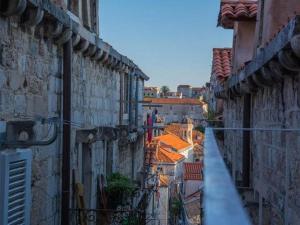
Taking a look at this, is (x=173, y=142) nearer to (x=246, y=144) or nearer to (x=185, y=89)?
(x=246, y=144)

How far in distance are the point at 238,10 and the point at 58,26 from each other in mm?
5567

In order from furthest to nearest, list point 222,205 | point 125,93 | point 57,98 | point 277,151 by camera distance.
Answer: point 125,93, point 57,98, point 277,151, point 222,205

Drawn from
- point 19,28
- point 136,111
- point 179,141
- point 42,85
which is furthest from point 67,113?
point 179,141

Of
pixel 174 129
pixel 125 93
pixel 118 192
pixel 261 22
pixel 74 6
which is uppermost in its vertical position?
pixel 74 6

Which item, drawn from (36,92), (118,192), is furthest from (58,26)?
(118,192)

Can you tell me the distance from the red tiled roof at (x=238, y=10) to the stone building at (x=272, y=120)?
5.85 ft

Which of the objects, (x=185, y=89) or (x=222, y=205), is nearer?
(x=222, y=205)

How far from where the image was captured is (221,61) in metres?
14.1

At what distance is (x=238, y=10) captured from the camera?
10516 mm

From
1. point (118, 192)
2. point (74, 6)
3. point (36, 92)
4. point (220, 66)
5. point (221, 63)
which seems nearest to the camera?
point (36, 92)

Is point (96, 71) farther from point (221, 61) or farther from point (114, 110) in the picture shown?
point (221, 61)

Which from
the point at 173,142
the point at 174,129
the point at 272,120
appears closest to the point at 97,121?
the point at 272,120

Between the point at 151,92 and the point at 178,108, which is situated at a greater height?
the point at 151,92

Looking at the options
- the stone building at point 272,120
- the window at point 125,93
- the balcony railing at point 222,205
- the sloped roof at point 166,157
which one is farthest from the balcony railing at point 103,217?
the sloped roof at point 166,157
